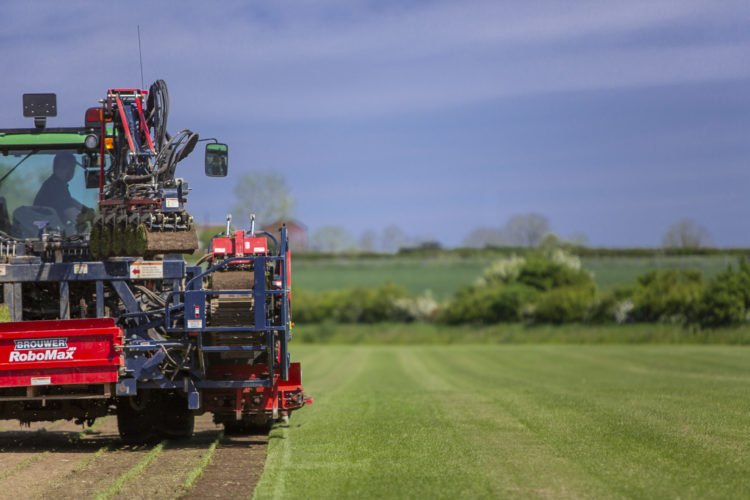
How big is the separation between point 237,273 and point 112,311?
1.91 meters

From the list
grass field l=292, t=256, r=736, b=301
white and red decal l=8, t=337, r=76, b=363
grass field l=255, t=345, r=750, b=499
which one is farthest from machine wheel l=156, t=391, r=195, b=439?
grass field l=292, t=256, r=736, b=301

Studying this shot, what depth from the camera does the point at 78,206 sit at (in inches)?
539

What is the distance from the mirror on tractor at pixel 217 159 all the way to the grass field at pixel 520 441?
3.65m

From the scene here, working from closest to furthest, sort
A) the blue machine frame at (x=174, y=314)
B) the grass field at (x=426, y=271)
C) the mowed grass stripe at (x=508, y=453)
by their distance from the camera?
1. the mowed grass stripe at (x=508, y=453)
2. the blue machine frame at (x=174, y=314)
3. the grass field at (x=426, y=271)

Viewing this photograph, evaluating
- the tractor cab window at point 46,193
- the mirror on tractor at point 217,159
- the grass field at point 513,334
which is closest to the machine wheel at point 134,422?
the tractor cab window at point 46,193

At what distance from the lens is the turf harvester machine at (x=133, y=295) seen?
37.8 ft

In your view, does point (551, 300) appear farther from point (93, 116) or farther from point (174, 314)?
point (174, 314)

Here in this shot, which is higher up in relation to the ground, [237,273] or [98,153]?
[98,153]

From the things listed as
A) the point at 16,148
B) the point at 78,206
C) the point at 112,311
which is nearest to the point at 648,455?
the point at 112,311

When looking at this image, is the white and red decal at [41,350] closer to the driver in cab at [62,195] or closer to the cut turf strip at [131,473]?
the cut turf strip at [131,473]

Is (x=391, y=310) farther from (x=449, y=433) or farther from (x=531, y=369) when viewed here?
(x=449, y=433)

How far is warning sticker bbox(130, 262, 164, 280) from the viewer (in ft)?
40.0

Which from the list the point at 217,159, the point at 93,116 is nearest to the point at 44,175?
the point at 93,116

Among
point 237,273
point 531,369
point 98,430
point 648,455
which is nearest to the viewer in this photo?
point 648,455
